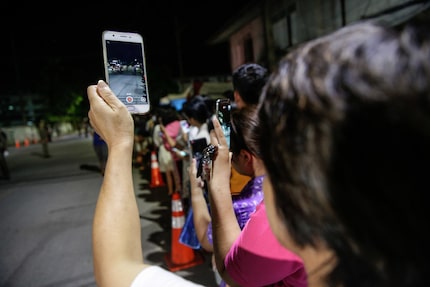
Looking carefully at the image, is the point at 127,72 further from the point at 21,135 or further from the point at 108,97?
the point at 21,135

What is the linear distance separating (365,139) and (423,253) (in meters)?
0.20

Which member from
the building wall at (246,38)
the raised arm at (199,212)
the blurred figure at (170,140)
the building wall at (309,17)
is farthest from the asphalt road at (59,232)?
A: the building wall at (246,38)

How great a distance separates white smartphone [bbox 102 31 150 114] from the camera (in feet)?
3.92

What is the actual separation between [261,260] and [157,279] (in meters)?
0.38

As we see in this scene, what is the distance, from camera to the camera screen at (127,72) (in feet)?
3.90

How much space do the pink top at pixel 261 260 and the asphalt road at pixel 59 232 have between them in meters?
2.23

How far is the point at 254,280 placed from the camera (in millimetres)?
1009

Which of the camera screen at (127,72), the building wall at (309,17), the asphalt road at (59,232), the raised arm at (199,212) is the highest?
the building wall at (309,17)

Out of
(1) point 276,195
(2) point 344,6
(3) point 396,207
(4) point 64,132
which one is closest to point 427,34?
(3) point 396,207

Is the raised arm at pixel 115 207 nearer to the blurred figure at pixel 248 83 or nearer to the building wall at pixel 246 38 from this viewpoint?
the blurred figure at pixel 248 83

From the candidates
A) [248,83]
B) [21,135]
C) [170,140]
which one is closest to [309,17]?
[170,140]

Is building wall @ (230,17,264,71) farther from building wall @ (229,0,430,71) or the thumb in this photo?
the thumb

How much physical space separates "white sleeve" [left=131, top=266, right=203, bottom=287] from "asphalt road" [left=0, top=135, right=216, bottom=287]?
2.55 meters

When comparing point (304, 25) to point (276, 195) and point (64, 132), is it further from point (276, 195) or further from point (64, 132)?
point (64, 132)
